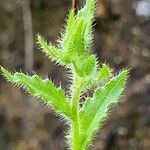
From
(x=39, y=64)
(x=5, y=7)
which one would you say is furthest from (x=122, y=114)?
(x=5, y=7)

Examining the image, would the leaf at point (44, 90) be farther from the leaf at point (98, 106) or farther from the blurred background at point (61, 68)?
the blurred background at point (61, 68)

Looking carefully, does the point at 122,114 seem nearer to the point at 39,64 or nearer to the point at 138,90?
the point at 138,90

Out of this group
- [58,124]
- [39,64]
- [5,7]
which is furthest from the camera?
[5,7]

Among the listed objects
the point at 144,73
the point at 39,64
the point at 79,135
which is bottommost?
the point at 79,135

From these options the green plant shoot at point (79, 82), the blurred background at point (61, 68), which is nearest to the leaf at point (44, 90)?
the green plant shoot at point (79, 82)

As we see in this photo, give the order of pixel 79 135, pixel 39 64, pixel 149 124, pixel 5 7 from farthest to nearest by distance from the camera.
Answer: pixel 5 7 < pixel 39 64 < pixel 149 124 < pixel 79 135

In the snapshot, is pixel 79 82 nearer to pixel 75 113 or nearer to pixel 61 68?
pixel 75 113

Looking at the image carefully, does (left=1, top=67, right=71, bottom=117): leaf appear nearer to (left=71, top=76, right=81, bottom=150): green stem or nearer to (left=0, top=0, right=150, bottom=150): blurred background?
(left=71, top=76, right=81, bottom=150): green stem

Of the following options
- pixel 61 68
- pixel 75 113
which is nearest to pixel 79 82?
pixel 75 113
